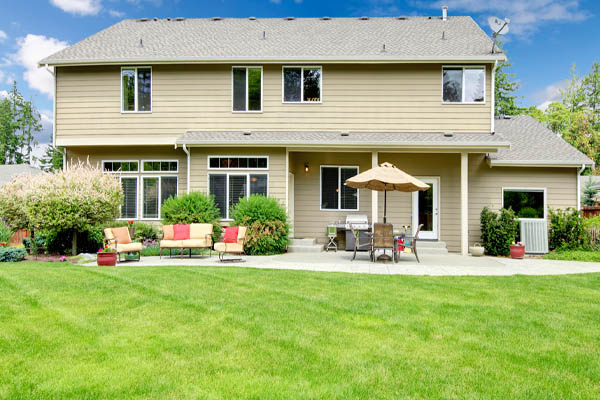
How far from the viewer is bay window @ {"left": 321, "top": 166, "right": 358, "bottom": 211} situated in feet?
45.8

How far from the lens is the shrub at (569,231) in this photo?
12.7 m

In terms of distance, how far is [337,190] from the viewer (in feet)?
45.9

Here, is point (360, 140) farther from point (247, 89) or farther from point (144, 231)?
point (144, 231)

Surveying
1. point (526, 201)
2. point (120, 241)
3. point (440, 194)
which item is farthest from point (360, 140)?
point (120, 241)

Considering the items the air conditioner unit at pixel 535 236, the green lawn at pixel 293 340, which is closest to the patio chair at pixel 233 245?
the green lawn at pixel 293 340

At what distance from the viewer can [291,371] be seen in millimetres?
3576

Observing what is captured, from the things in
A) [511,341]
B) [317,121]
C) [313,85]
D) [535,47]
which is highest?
[535,47]

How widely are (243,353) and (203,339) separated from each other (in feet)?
1.80

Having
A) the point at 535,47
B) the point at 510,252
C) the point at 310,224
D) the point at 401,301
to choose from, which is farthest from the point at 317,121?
the point at 535,47

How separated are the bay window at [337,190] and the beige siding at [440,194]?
874mm

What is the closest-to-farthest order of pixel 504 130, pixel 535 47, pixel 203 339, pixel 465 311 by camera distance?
1. pixel 203 339
2. pixel 465 311
3. pixel 504 130
4. pixel 535 47

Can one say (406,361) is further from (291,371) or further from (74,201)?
(74,201)

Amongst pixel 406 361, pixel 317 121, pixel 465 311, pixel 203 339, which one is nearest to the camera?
pixel 406 361

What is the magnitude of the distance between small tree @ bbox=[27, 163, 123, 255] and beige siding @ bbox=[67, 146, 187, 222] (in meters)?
2.36
